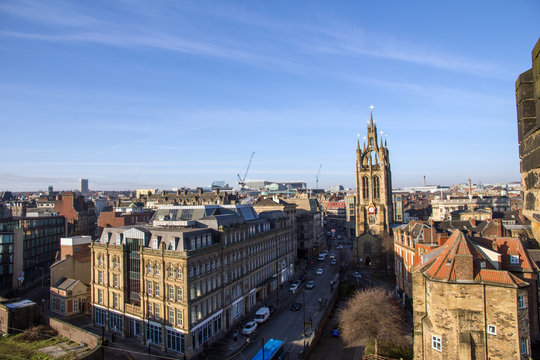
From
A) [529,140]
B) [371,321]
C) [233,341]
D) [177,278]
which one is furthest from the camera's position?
[233,341]

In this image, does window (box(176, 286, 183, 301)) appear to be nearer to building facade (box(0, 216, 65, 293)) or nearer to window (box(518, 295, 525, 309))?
window (box(518, 295, 525, 309))

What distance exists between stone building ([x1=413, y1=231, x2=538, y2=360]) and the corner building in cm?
2519

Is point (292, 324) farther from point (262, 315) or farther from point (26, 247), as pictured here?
point (26, 247)

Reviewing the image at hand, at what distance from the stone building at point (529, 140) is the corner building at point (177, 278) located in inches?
1477

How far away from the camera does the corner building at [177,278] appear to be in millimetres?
40875

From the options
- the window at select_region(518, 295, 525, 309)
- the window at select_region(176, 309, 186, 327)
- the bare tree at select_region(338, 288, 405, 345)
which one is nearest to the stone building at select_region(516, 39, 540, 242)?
the window at select_region(518, 295, 525, 309)

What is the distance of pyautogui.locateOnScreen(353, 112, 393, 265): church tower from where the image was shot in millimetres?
83188

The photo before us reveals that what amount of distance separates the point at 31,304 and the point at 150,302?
822 inches

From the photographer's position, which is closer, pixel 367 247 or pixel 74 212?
pixel 367 247

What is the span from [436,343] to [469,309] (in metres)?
4.68

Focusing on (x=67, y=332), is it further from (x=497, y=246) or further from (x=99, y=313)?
(x=497, y=246)

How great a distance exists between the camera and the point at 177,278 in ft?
134

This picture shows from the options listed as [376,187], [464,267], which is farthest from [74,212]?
[464,267]

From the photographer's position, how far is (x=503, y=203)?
111250 mm
